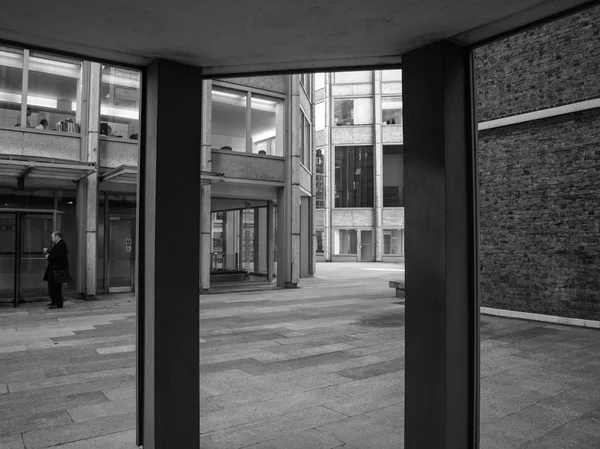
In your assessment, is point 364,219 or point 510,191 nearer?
point 510,191

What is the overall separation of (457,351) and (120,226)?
15158mm

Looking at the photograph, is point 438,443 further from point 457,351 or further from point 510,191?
point 510,191

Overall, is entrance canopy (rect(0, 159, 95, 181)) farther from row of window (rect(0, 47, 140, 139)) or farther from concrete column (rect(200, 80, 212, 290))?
concrete column (rect(200, 80, 212, 290))

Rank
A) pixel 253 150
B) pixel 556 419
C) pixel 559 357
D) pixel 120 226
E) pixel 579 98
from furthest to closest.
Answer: pixel 253 150 < pixel 120 226 < pixel 579 98 < pixel 559 357 < pixel 556 419

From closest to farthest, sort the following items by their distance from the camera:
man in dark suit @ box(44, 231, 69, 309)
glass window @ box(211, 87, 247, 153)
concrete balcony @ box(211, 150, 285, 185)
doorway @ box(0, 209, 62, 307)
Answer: man in dark suit @ box(44, 231, 69, 309)
doorway @ box(0, 209, 62, 307)
concrete balcony @ box(211, 150, 285, 185)
glass window @ box(211, 87, 247, 153)

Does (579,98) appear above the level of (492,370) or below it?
above

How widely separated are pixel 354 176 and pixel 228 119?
25.4 m

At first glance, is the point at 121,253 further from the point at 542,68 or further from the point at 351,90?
the point at 351,90

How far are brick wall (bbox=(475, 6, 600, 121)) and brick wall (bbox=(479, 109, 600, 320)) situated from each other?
520 millimetres

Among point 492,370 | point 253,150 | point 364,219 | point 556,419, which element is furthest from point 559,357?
point 364,219

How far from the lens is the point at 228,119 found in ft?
57.7

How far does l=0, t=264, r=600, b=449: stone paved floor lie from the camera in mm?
4539

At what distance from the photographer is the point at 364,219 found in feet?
137

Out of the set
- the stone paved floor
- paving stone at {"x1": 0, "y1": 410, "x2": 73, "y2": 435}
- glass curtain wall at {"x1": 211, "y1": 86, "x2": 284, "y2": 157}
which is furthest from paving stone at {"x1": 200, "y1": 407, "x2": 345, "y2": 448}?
glass curtain wall at {"x1": 211, "y1": 86, "x2": 284, "y2": 157}
